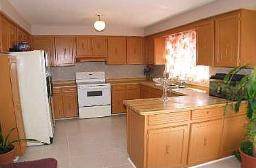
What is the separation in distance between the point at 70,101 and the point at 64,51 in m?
1.31

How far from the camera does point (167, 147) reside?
106 inches

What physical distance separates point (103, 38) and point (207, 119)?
12.6 feet

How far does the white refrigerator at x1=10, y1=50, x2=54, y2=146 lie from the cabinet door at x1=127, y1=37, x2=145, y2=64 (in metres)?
2.83

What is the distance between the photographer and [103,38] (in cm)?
583

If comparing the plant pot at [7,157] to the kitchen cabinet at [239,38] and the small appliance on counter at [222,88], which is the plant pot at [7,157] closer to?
the small appliance on counter at [222,88]

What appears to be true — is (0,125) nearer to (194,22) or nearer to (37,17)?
(37,17)

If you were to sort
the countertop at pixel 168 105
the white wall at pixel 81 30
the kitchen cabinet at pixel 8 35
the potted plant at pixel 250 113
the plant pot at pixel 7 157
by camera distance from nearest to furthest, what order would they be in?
the potted plant at pixel 250 113 < the countertop at pixel 168 105 < the plant pot at pixel 7 157 < the kitchen cabinet at pixel 8 35 < the white wall at pixel 81 30

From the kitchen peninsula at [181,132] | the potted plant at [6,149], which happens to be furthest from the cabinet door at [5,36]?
the kitchen peninsula at [181,132]

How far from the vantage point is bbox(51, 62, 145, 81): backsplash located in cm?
588

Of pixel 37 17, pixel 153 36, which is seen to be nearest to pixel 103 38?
pixel 153 36

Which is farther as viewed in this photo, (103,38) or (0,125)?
(103,38)

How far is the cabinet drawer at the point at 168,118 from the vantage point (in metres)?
2.54

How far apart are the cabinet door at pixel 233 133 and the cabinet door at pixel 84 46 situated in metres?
3.92

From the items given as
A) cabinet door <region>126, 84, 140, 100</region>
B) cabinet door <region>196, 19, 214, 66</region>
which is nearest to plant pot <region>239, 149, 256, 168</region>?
→ cabinet door <region>196, 19, 214, 66</region>
